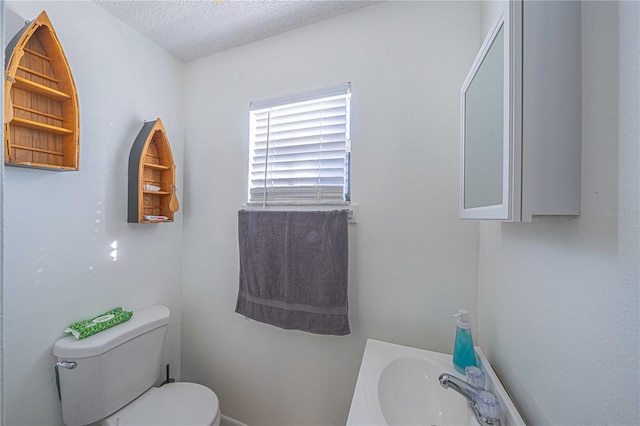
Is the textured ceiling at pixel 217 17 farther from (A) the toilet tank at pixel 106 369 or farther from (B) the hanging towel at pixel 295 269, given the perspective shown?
(A) the toilet tank at pixel 106 369

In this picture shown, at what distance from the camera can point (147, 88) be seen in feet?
4.55

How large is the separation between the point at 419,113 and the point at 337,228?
0.63 metres

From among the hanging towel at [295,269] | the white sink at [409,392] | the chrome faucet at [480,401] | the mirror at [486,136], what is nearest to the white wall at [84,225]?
the hanging towel at [295,269]

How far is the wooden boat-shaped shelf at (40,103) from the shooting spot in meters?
0.84

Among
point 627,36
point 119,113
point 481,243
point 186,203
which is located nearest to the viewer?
point 627,36

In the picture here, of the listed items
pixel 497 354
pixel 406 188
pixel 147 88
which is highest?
pixel 147 88

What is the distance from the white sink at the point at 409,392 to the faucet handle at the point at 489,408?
22 millimetres

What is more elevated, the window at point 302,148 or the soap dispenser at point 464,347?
the window at point 302,148

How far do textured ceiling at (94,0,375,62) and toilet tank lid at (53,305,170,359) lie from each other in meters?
1.53

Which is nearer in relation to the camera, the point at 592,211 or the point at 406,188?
the point at 592,211

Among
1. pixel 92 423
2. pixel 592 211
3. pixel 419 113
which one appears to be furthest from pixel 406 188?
pixel 92 423

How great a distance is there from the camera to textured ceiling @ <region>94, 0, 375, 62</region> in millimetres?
1153

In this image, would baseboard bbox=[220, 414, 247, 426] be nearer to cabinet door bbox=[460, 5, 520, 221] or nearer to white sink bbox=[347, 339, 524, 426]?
white sink bbox=[347, 339, 524, 426]

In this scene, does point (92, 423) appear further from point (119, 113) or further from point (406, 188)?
point (406, 188)
